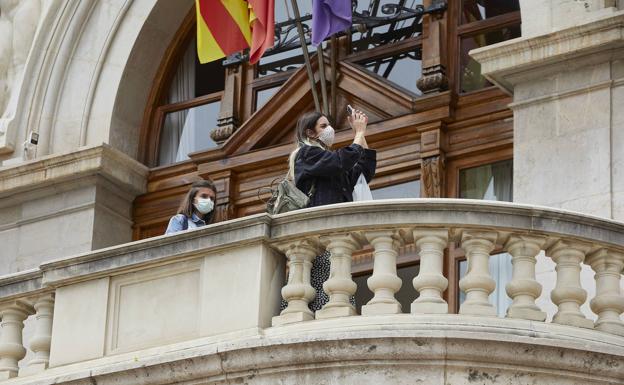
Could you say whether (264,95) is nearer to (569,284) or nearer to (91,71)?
(91,71)

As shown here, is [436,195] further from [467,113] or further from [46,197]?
[46,197]

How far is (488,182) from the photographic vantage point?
18469 millimetres

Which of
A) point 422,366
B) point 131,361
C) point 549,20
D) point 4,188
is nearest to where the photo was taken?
point 422,366

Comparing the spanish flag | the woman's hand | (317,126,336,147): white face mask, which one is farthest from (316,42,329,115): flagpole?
(317,126,336,147): white face mask

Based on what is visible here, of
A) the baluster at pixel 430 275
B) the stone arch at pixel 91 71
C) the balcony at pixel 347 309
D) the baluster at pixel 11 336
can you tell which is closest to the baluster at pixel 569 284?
the balcony at pixel 347 309

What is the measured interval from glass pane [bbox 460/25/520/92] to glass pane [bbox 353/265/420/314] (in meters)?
2.17

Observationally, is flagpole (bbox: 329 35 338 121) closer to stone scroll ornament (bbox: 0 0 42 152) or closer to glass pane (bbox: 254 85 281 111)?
glass pane (bbox: 254 85 281 111)

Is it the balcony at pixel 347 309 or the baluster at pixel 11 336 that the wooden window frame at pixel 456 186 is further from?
the baluster at pixel 11 336

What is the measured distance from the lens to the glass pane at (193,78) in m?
20.9

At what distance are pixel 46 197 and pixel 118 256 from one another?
534cm

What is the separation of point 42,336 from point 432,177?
14.6 feet

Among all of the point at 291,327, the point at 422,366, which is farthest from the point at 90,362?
the point at 422,366

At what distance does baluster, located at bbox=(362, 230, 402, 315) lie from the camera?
46.4 feet

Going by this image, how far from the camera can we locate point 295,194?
15.1 meters
